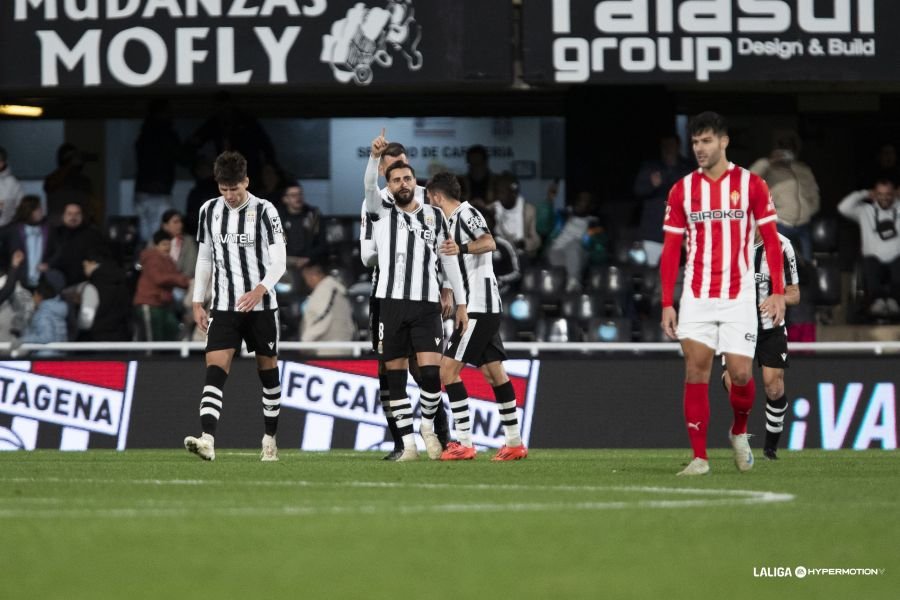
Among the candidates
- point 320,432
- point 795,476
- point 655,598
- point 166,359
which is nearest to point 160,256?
point 166,359

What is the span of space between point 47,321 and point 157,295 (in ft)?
3.41

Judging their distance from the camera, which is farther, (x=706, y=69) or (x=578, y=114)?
(x=578, y=114)

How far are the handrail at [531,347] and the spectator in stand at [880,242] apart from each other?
5.40 ft

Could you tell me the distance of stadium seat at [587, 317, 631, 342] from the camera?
1583cm

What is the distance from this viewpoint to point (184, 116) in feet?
64.7

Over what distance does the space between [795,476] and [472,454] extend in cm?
279

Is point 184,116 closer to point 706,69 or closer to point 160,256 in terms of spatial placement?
point 160,256

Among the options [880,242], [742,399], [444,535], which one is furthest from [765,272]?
[444,535]

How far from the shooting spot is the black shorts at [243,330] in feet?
34.4

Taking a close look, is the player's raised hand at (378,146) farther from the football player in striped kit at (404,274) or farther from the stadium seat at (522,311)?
the stadium seat at (522,311)

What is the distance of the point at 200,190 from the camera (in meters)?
17.4

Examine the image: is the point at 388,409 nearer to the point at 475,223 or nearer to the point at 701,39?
the point at 475,223

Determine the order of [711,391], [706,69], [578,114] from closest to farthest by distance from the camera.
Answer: [711,391] < [706,69] < [578,114]

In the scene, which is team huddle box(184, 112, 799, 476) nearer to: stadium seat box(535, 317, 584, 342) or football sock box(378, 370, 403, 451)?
football sock box(378, 370, 403, 451)
